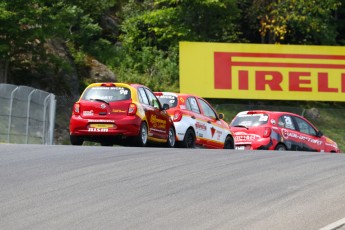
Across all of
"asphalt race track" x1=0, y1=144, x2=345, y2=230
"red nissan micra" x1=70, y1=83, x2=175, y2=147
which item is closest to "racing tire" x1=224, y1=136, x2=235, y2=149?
"red nissan micra" x1=70, y1=83, x2=175, y2=147

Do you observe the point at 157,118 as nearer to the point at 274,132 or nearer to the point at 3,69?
the point at 274,132

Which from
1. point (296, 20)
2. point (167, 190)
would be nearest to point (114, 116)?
point (167, 190)

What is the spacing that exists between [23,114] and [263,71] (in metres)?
20.3

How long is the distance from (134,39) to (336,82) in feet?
33.9

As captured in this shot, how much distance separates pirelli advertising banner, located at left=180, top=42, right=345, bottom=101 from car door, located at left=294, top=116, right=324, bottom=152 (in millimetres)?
17210

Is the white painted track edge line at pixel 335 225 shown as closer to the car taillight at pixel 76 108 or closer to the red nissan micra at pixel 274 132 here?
the car taillight at pixel 76 108

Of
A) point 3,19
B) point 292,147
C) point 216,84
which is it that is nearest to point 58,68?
point 3,19

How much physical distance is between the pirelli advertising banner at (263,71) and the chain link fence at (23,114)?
56.9 feet

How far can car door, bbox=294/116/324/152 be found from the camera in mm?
29266

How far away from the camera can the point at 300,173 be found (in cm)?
1728

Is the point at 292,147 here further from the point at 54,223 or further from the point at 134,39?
the point at 134,39

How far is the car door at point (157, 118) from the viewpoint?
984 inches

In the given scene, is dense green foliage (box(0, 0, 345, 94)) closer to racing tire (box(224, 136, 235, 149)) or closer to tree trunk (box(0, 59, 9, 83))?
tree trunk (box(0, 59, 9, 83))

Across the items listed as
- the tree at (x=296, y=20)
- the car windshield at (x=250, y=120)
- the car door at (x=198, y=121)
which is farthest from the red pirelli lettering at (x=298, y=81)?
the car door at (x=198, y=121)
